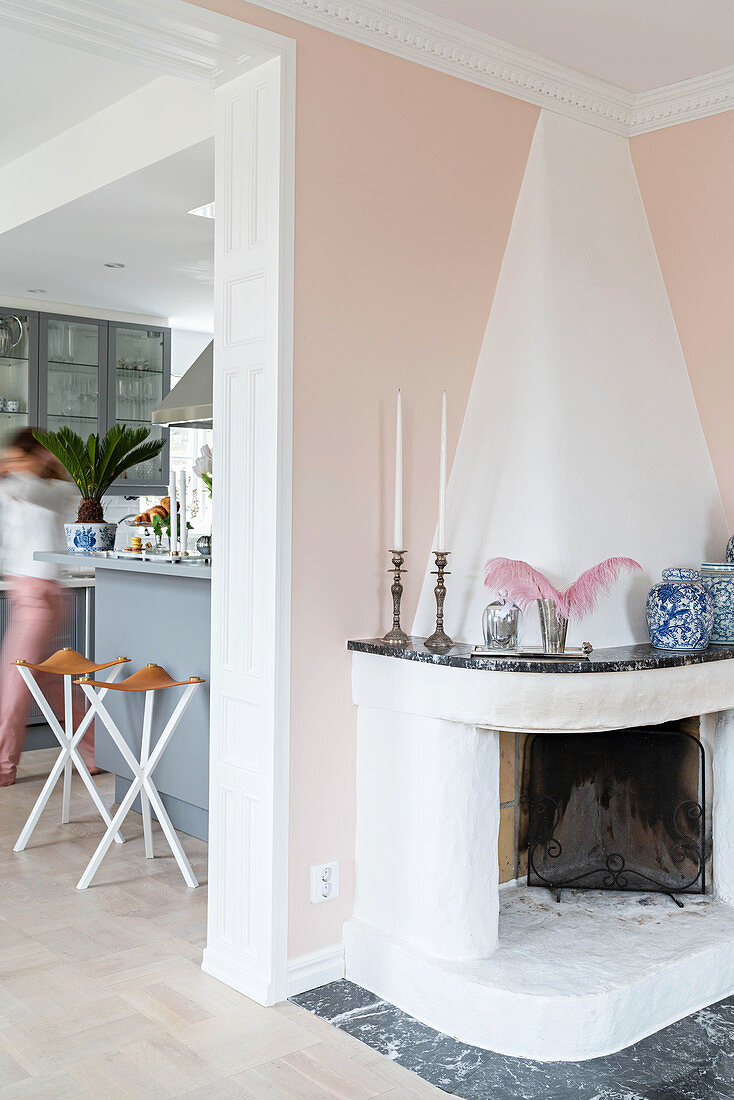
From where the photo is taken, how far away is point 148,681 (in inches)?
145

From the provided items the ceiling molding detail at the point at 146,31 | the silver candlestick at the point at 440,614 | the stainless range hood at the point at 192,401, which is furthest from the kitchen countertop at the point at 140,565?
the ceiling molding detail at the point at 146,31

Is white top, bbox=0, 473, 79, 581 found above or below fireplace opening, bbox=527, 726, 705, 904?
above

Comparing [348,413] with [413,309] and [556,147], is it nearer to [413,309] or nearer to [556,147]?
[413,309]

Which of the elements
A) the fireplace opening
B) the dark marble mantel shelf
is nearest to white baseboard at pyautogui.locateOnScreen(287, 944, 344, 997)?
the fireplace opening

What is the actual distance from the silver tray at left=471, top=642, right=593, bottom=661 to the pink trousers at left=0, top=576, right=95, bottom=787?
109 inches

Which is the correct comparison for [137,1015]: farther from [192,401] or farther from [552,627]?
[192,401]

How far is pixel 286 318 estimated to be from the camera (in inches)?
105

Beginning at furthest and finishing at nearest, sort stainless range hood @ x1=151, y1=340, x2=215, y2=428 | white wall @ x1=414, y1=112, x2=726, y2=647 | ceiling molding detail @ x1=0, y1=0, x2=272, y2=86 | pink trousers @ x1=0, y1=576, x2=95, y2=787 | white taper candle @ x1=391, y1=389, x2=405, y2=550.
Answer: pink trousers @ x1=0, y1=576, x2=95, y2=787, stainless range hood @ x1=151, y1=340, x2=215, y2=428, white wall @ x1=414, y1=112, x2=726, y2=647, white taper candle @ x1=391, y1=389, x2=405, y2=550, ceiling molding detail @ x1=0, y1=0, x2=272, y2=86

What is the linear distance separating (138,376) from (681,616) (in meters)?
4.33

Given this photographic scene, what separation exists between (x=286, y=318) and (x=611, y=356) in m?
1.08

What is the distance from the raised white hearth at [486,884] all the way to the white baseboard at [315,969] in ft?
0.12

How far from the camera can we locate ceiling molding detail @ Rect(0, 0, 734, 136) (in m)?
2.46

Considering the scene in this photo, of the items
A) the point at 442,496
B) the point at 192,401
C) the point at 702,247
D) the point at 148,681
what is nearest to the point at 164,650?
the point at 148,681

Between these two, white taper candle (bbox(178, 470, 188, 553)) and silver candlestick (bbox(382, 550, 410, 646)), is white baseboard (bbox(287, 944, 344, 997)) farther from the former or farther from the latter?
white taper candle (bbox(178, 470, 188, 553))
